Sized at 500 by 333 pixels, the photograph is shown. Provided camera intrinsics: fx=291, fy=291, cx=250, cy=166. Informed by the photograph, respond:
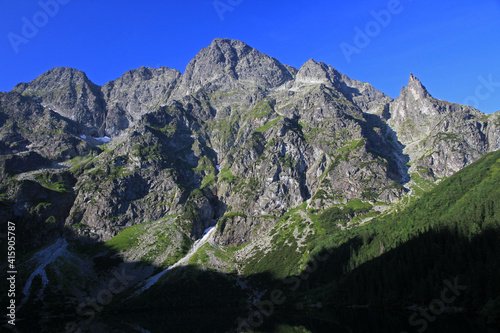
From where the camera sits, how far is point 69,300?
175375 millimetres

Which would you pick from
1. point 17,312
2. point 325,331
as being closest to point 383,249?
point 325,331

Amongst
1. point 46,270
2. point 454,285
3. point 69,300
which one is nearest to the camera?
point 454,285

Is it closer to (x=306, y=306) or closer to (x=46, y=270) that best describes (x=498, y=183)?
(x=306, y=306)

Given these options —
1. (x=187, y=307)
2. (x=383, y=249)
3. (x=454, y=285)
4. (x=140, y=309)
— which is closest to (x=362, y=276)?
(x=383, y=249)

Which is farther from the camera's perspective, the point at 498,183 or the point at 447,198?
the point at 447,198

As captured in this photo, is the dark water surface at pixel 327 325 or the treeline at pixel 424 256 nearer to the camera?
the dark water surface at pixel 327 325

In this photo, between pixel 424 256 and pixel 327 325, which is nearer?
pixel 327 325

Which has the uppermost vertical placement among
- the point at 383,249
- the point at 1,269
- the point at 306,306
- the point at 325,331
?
the point at 1,269

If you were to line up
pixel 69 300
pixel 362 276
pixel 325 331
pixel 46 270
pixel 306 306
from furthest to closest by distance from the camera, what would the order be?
pixel 46 270, pixel 69 300, pixel 306 306, pixel 362 276, pixel 325 331

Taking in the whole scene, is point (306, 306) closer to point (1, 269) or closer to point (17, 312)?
point (17, 312)

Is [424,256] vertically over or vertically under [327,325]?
over

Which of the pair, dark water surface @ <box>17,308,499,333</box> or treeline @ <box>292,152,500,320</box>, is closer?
dark water surface @ <box>17,308,499,333</box>

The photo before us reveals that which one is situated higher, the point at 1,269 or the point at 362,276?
the point at 1,269

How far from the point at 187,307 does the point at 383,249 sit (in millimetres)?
119155
